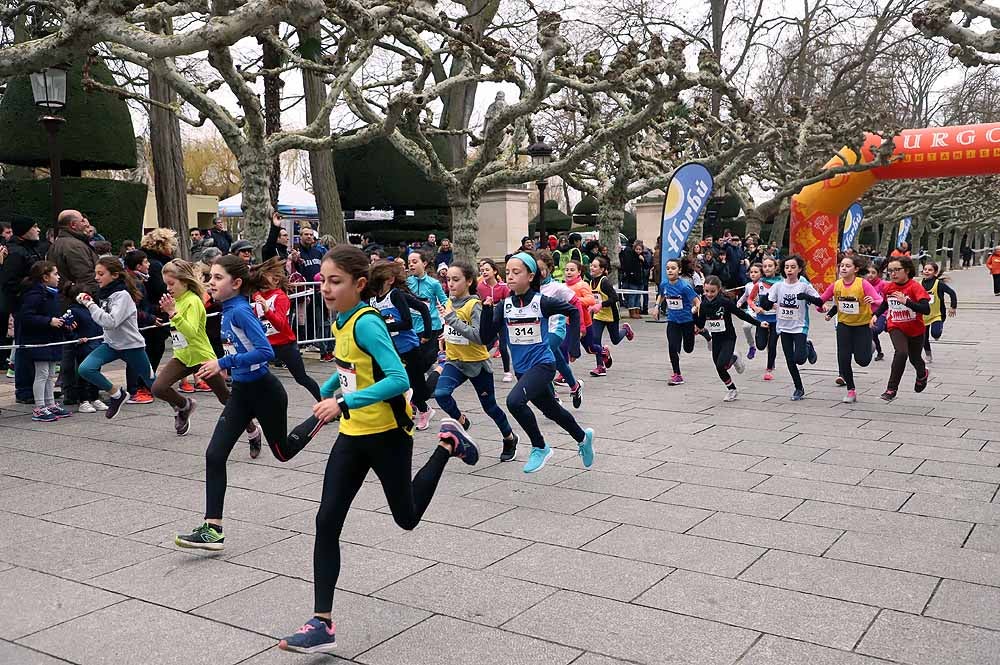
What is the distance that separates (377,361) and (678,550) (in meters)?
2.08

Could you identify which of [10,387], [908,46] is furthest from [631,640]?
[908,46]

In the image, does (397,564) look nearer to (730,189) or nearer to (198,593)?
(198,593)

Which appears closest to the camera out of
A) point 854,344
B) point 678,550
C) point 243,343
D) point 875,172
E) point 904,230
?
point 678,550

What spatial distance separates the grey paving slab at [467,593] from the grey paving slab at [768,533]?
1.32 meters

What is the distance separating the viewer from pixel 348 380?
4227 mm

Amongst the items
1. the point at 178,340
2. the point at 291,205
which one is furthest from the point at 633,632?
the point at 291,205

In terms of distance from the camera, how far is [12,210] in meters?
16.2

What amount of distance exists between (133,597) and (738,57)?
3083cm

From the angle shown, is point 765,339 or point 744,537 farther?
point 765,339

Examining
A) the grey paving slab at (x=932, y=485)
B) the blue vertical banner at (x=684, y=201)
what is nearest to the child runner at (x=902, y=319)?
the grey paving slab at (x=932, y=485)

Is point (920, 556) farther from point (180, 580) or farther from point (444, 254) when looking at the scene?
point (444, 254)

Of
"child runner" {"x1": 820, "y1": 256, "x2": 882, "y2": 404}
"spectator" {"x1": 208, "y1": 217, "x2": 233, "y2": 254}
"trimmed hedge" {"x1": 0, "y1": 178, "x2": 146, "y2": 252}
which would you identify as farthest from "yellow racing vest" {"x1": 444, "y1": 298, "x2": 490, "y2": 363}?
"trimmed hedge" {"x1": 0, "y1": 178, "x2": 146, "y2": 252}

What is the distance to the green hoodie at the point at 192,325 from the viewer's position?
726 cm

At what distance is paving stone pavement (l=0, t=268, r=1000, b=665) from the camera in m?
3.99
